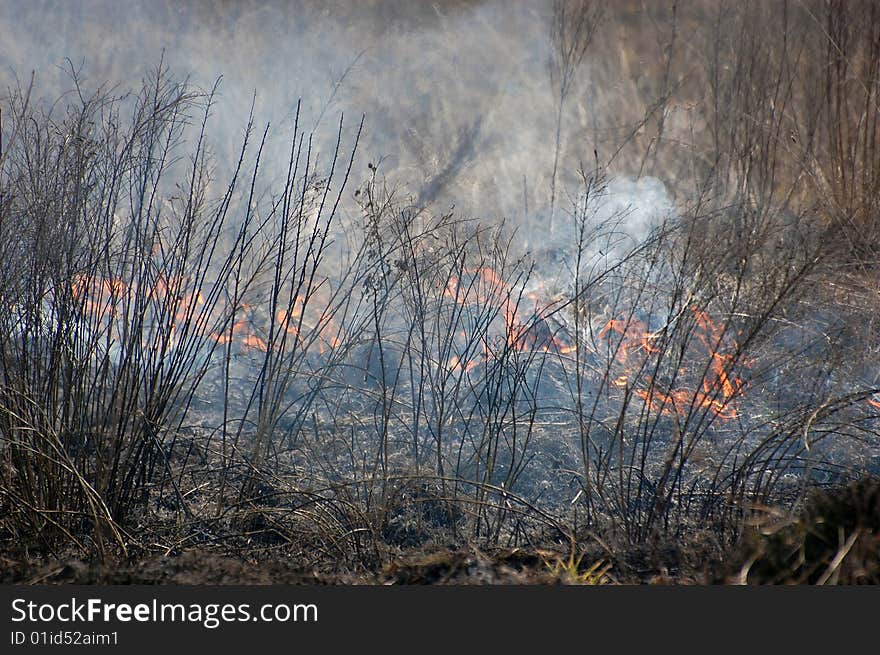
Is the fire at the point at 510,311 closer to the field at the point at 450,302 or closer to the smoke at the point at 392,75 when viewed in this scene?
the field at the point at 450,302

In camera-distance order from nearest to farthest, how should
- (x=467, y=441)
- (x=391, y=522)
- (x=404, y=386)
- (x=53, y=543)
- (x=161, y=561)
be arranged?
(x=161, y=561) → (x=53, y=543) → (x=391, y=522) → (x=467, y=441) → (x=404, y=386)

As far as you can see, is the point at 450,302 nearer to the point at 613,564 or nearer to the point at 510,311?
the point at 510,311

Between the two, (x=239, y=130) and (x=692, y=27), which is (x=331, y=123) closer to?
(x=239, y=130)

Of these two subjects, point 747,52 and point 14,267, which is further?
point 747,52

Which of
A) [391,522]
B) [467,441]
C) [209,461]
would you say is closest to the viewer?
[391,522]

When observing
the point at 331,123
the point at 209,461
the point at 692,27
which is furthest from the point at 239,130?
the point at 692,27

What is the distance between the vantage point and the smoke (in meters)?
Answer: 7.53

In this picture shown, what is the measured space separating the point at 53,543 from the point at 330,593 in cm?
135

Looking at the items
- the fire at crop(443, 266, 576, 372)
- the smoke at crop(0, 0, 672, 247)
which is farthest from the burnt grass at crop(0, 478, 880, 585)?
the smoke at crop(0, 0, 672, 247)

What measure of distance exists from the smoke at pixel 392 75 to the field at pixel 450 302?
0.03 metres

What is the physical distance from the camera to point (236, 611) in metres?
2.37

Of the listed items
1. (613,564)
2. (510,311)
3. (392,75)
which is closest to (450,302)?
(510,311)

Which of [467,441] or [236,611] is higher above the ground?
[467,441]

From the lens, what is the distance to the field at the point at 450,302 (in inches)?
124
